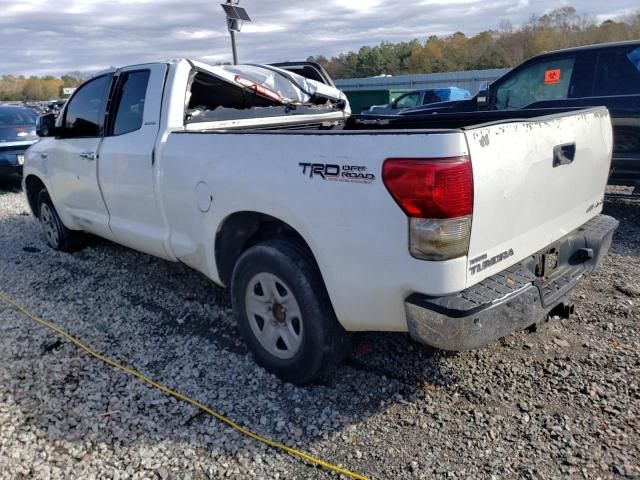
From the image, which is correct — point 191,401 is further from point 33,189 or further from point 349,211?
point 33,189

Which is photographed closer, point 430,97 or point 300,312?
point 300,312

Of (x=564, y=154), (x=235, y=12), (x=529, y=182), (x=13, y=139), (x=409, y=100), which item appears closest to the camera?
(x=529, y=182)

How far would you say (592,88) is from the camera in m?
6.55

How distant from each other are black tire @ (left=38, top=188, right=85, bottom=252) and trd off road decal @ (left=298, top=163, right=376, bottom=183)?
13.6ft

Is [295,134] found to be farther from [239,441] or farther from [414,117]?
[414,117]

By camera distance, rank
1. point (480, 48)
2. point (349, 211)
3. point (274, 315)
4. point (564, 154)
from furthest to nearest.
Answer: point (480, 48)
point (274, 315)
point (564, 154)
point (349, 211)

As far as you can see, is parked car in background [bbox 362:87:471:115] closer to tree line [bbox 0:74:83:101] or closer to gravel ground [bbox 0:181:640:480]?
gravel ground [bbox 0:181:640:480]

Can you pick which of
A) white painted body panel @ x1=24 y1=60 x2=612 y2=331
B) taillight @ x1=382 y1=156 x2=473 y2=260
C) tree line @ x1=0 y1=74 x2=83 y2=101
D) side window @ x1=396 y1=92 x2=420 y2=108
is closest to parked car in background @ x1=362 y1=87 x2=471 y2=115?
side window @ x1=396 y1=92 x2=420 y2=108

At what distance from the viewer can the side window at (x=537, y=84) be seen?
22.5 feet

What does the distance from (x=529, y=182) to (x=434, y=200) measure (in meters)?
0.66

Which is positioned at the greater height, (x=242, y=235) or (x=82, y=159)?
(x=82, y=159)

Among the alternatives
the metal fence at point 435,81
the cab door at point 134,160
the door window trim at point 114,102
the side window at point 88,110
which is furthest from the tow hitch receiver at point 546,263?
the metal fence at point 435,81

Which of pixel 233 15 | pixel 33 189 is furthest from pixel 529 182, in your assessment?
pixel 233 15

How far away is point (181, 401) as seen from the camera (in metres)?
3.09
